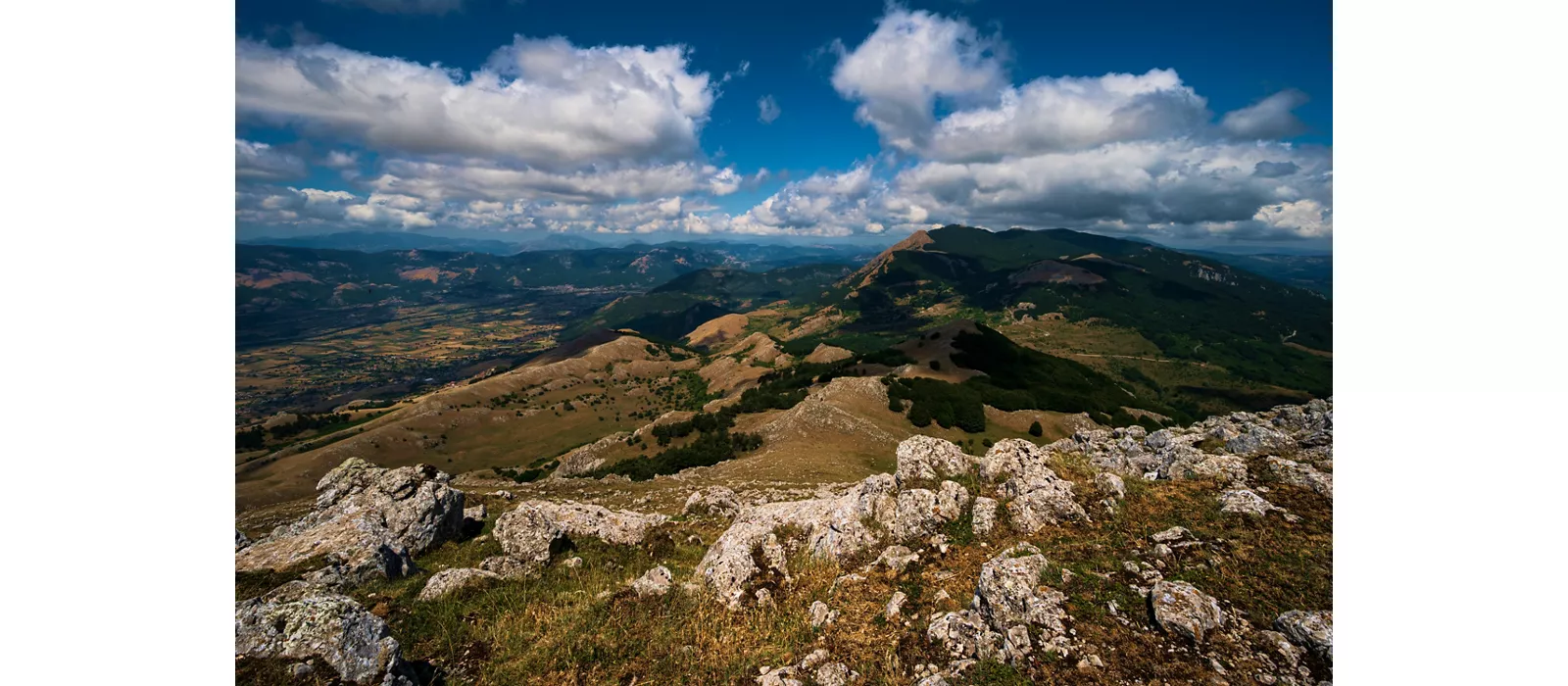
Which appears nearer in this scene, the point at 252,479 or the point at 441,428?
the point at 252,479

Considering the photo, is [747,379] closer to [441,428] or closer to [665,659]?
[441,428]

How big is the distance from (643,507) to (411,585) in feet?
58.4

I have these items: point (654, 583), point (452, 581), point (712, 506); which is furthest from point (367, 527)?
point (712, 506)

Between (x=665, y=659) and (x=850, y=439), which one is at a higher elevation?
(x=665, y=659)

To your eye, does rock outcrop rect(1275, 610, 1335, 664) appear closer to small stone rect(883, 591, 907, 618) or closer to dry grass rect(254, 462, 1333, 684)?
dry grass rect(254, 462, 1333, 684)

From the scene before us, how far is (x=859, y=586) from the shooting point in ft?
43.9

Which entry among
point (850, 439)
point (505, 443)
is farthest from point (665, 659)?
point (505, 443)

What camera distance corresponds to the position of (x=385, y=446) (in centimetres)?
9238

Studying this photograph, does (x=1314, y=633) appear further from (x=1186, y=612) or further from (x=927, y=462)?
(x=927, y=462)

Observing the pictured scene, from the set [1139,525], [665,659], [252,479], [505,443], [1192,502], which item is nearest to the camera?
[665,659]

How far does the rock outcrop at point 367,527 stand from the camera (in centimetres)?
1472

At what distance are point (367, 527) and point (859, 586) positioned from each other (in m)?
15.8

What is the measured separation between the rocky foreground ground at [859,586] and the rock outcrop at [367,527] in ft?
0.33

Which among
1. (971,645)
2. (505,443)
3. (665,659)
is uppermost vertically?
(971,645)
